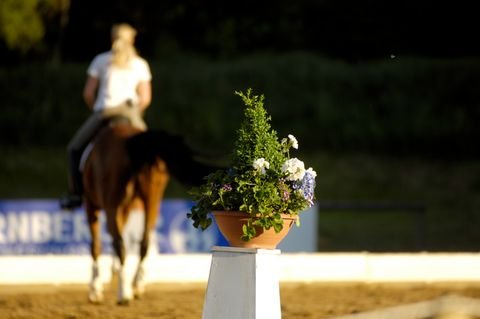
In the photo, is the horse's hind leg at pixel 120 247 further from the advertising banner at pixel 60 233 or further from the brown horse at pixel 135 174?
the advertising banner at pixel 60 233

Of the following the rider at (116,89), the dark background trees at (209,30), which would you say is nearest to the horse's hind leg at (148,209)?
the rider at (116,89)

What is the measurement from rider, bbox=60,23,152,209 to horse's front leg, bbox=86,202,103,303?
0.37m

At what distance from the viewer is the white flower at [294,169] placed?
497cm

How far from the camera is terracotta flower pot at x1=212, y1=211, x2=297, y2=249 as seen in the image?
16.1ft

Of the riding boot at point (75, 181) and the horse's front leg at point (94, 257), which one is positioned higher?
the riding boot at point (75, 181)

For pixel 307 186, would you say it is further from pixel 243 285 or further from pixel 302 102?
pixel 302 102

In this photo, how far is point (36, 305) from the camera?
8.52 metres

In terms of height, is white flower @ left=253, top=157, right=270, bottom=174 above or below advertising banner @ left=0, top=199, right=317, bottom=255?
below

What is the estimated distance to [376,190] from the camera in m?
22.6

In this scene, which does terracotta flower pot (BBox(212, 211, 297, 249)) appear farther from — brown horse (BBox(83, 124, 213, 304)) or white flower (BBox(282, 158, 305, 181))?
brown horse (BBox(83, 124, 213, 304))

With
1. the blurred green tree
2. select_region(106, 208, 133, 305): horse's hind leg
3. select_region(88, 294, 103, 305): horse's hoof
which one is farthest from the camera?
the blurred green tree

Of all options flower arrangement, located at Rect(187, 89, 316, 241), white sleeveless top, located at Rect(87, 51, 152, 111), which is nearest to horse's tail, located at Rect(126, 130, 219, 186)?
white sleeveless top, located at Rect(87, 51, 152, 111)

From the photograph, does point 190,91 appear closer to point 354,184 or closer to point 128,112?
point 354,184

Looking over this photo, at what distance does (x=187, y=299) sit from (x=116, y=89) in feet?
6.49
